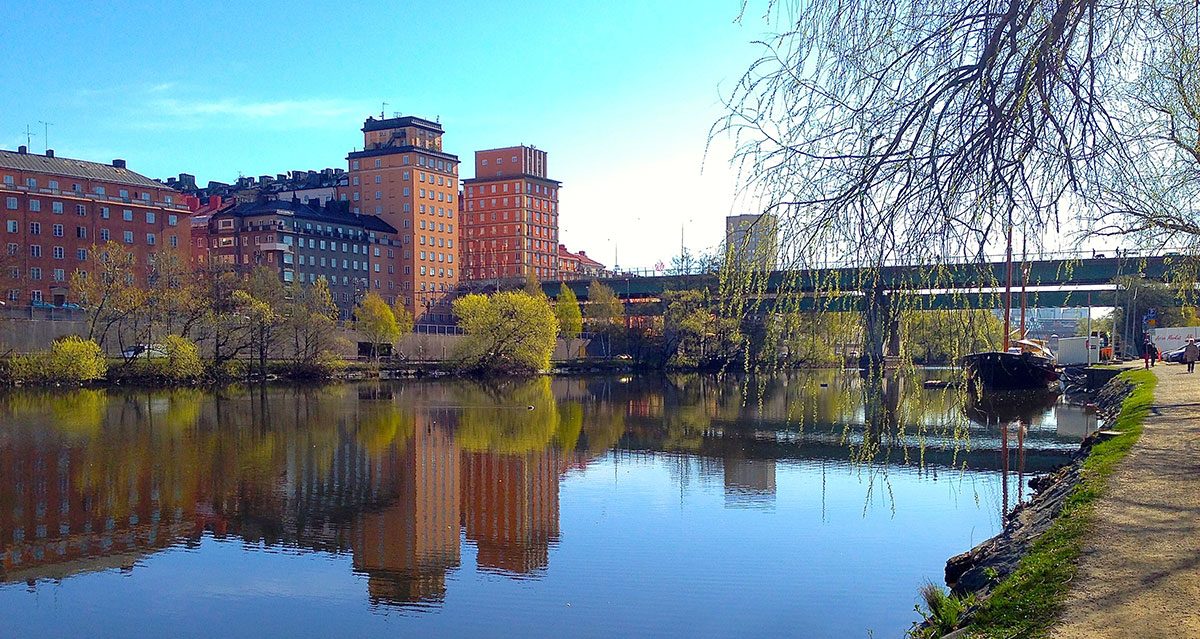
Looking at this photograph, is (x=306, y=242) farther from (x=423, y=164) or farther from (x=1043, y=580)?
(x=1043, y=580)

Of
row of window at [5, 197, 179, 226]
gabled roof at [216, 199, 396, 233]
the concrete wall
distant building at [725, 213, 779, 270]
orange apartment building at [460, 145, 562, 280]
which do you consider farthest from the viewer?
orange apartment building at [460, 145, 562, 280]

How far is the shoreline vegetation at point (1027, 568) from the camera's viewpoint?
7641 millimetres

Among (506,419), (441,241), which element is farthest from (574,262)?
(506,419)

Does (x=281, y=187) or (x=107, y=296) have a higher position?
(x=281, y=187)

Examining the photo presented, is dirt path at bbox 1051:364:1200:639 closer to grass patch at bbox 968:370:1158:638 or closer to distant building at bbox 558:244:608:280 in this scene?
grass patch at bbox 968:370:1158:638

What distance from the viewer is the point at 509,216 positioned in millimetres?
154625

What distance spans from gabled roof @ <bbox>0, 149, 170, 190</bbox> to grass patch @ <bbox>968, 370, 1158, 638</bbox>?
3720 inches

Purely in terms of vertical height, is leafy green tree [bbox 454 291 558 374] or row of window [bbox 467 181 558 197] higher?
row of window [bbox 467 181 558 197]

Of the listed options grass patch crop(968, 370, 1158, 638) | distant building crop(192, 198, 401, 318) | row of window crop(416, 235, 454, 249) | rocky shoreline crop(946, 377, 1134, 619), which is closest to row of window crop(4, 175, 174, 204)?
distant building crop(192, 198, 401, 318)

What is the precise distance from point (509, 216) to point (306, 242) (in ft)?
142

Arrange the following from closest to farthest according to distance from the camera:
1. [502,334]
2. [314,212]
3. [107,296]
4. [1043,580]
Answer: [1043,580], [107,296], [502,334], [314,212]

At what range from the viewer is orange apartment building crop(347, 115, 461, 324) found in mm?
131750

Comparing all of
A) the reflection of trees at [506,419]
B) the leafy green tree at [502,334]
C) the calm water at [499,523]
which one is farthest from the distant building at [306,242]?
the calm water at [499,523]

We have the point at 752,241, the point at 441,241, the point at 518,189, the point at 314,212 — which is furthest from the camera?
the point at 518,189
